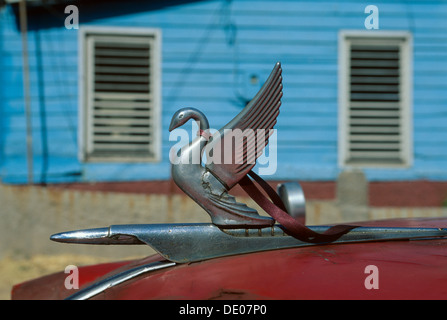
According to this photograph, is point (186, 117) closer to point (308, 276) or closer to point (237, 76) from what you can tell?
point (308, 276)

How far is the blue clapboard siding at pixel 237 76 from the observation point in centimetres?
687

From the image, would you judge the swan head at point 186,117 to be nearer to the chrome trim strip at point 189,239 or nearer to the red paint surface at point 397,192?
the chrome trim strip at point 189,239

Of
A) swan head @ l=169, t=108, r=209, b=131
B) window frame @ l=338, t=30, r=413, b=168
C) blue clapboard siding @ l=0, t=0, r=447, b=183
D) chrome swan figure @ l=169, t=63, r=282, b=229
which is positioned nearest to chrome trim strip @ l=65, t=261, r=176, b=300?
chrome swan figure @ l=169, t=63, r=282, b=229

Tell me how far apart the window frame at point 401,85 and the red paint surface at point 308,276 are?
577cm

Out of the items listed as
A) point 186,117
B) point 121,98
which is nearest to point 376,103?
point 121,98

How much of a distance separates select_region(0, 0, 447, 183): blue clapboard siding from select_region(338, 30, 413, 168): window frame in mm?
71

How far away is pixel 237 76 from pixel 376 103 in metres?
1.99

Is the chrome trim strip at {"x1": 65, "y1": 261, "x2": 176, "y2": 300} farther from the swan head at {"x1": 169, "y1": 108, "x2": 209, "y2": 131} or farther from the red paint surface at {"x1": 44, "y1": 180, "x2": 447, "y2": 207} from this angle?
the red paint surface at {"x1": 44, "y1": 180, "x2": 447, "y2": 207}

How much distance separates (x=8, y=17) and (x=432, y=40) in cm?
556

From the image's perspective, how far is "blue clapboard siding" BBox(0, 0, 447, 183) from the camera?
6.87 m

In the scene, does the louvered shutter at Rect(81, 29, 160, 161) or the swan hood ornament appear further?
the louvered shutter at Rect(81, 29, 160, 161)

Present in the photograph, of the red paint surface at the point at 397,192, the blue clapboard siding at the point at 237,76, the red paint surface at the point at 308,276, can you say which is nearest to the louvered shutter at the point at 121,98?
the blue clapboard siding at the point at 237,76

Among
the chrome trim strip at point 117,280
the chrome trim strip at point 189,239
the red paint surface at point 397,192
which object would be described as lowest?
the red paint surface at point 397,192

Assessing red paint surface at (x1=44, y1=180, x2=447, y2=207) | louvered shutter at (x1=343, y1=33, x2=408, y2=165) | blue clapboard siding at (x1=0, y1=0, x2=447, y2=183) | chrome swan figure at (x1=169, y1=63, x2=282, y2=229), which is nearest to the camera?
chrome swan figure at (x1=169, y1=63, x2=282, y2=229)
